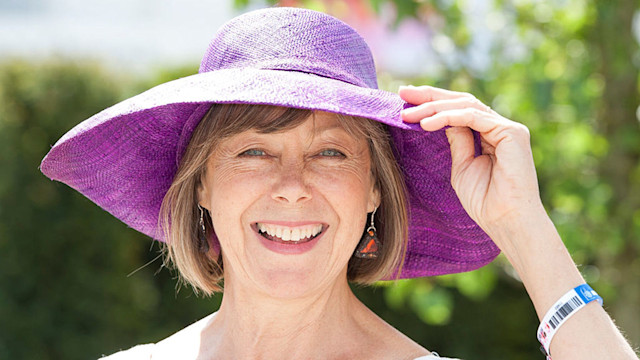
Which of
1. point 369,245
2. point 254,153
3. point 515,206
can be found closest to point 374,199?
point 369,245

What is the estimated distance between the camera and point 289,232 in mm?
2420

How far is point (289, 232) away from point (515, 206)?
0.66 meters

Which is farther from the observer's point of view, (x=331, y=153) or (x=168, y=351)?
Answer: (x=168, y=351)

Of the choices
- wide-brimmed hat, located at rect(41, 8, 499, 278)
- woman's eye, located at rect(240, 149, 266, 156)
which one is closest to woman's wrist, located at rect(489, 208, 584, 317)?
wide-brimmed hat, located at rect(41, 8, 499, 278)

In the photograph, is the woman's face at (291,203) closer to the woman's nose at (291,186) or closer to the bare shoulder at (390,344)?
the woman's nose at (291,186)

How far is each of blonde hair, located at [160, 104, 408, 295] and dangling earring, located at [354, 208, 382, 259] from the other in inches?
1.0

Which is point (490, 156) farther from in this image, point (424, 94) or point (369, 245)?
point (369, 245)

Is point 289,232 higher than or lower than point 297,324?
higher

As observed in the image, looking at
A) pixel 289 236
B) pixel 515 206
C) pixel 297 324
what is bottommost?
pixel 297 324

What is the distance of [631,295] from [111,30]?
296 inches

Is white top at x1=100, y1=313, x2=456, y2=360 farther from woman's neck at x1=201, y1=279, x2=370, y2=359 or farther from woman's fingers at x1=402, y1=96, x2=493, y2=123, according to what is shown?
woman's fingers at x1=402, y1=96, x2=493, y2=123

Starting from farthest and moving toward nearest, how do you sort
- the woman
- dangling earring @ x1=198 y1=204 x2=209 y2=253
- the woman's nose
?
dangling earring @ x1=198 y1=204 x2=209 y2=253 → the woman's nose → the woman

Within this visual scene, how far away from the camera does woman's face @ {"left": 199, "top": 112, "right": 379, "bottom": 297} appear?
7.80 feet

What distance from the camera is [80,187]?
2809 millimetres
